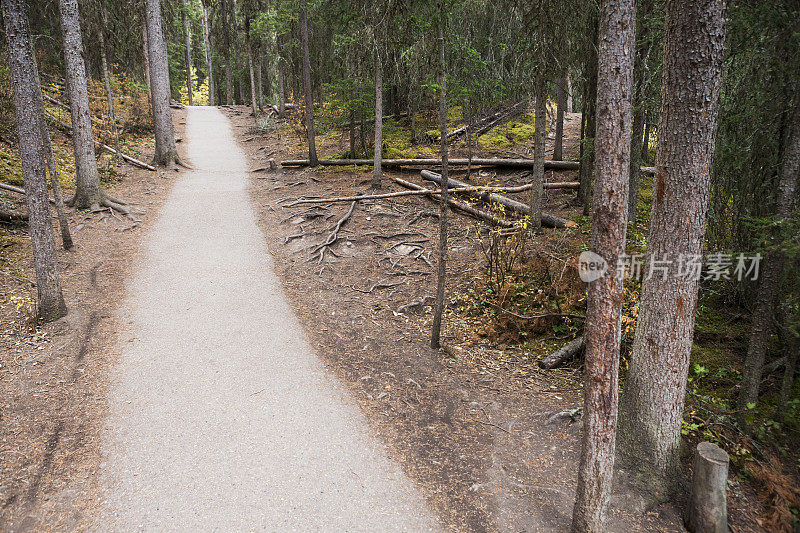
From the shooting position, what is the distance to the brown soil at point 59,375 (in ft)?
14.7

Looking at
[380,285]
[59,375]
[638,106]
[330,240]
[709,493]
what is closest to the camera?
[709,493]

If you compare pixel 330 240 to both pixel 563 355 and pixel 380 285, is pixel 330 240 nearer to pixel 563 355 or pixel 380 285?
pixel 380 285

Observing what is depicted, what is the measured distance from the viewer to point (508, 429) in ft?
18.3

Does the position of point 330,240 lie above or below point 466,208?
below

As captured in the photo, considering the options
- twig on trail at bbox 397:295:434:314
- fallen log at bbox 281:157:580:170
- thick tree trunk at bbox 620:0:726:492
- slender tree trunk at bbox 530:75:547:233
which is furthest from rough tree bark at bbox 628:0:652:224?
twig on trail at bbox 397:295:434:314

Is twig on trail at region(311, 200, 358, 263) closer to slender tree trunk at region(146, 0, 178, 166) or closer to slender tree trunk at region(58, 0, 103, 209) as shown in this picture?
slender tree trunk at region(58, 0, 103, 209)

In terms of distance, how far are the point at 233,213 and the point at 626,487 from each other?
12506mm

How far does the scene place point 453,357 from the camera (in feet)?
23.4

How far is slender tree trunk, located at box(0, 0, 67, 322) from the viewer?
6746mm

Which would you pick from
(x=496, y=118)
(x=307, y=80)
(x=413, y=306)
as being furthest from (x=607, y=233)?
(x=496, y=118)

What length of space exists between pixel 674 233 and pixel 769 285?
1.65m

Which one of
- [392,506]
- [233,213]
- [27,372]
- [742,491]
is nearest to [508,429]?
[392,506]

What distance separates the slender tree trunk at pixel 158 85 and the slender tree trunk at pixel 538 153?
46.2 feet

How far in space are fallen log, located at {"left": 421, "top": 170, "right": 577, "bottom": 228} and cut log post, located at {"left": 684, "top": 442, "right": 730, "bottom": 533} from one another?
20.8 feet
